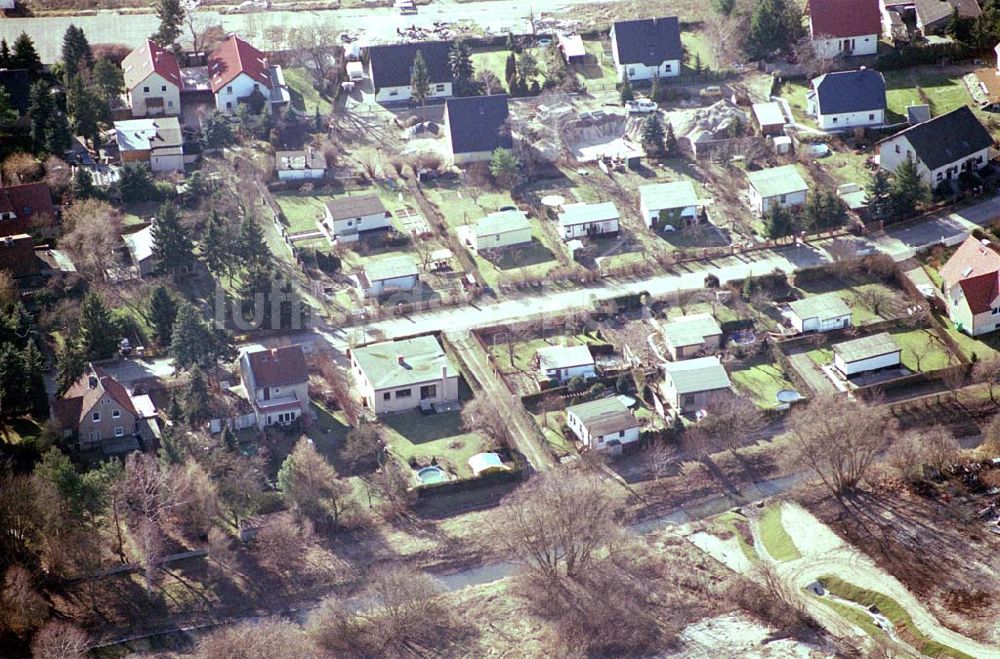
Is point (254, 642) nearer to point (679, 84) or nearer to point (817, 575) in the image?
point (817, 575)

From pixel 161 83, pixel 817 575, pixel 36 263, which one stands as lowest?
pixel 817 575

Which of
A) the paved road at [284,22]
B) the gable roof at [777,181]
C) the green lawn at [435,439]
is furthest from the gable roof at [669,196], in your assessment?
the paved road at [284,22]

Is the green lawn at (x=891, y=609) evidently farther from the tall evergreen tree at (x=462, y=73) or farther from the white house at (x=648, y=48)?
the tall evergreen tree at (x=462, y=73)

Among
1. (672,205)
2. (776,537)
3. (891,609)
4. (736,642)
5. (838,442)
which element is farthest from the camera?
(672,205)

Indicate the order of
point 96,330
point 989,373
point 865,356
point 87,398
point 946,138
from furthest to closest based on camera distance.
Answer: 1. point 946,138
2. point 865,356
3. point 989,373
4. point 96,330
5. point 87,398

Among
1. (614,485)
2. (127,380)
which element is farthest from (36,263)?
(614,485)

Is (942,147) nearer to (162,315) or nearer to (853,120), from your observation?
(853,120)

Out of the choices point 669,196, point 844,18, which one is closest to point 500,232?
point 669,196
